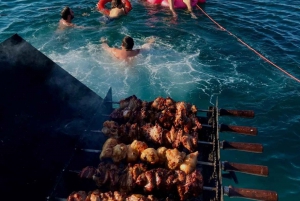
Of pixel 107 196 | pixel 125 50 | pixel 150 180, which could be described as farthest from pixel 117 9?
pixel 107 196

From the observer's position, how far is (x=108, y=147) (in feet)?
21.5

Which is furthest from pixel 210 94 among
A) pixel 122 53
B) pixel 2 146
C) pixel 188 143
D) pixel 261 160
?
pixel 2 146

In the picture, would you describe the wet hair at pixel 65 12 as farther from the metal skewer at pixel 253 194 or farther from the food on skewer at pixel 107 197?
the metal skewer at pixel 253 194

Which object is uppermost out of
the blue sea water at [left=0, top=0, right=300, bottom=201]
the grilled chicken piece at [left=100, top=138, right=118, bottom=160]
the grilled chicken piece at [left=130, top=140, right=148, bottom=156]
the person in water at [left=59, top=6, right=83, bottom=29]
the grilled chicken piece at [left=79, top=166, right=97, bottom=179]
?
the grilled chicken piece at [left=130, top=140, right=148, bottom=156]

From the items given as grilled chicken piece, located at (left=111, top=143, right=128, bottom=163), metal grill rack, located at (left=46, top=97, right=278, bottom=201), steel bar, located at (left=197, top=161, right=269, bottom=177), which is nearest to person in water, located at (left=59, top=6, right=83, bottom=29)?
metal grill rack, located at (left=46, top=97, right=278, bottom=201)

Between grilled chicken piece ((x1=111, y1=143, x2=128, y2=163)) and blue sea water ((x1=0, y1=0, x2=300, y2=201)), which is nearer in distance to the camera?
grilled chicken piece ((x1=111, y1=143, x2=128, y2=163))

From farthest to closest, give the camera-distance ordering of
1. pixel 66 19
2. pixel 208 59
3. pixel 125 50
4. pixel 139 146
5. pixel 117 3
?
pixel 117 3, pixel 66 19, pixel 208 59, pixel 125 50, pixel 139 146

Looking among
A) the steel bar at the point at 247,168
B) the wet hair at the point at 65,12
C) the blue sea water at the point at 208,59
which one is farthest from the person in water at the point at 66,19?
the steel bar at the point at 247,168

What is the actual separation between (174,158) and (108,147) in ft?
5.13

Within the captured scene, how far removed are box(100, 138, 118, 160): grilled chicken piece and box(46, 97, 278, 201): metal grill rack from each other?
0.66ft

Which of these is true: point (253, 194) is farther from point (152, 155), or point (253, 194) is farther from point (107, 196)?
point (107, 196)

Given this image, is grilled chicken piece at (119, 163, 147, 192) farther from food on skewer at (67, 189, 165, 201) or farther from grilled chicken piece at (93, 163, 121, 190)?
food on skewer at (67, 189, 165, 201)

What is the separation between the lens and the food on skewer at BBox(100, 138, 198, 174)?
6.14m

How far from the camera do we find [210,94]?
11.9 metres
